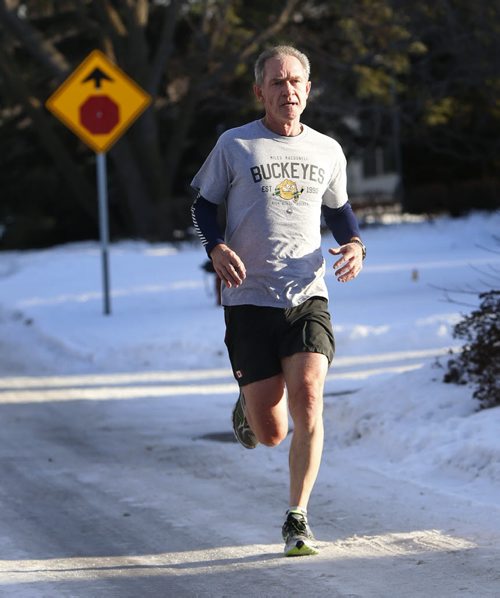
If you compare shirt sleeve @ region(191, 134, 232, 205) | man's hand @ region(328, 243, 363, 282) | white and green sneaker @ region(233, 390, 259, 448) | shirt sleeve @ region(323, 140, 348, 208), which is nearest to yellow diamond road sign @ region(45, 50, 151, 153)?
white and green sneaker @ region(233, 390, 259, 448)

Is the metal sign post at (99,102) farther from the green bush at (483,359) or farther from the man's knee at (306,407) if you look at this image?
the man's knee at (306,407)

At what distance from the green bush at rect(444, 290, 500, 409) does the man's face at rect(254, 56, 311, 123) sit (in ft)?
10.5

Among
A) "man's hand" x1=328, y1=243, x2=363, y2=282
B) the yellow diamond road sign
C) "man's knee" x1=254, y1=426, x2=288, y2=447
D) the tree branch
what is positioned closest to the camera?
"man's hand" x1=328, y1=243, x2=363, y2=282

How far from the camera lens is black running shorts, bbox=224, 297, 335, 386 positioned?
6.50 metres

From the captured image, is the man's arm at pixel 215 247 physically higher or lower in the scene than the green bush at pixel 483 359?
higher

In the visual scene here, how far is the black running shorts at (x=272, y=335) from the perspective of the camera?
256 inches

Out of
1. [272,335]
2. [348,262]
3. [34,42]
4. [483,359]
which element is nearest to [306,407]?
[272,335]

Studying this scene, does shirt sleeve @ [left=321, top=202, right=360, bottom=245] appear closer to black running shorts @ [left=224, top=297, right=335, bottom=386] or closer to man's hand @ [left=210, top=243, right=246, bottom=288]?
black running shorts @ [left=224, top=297, right=335, bottom=386]

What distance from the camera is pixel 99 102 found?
16.9 m

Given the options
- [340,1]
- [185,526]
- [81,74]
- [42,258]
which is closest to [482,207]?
[340,1]

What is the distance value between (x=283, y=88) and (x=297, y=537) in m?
1.97

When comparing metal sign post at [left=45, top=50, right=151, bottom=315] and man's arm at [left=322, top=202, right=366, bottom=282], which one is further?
metal sign post at [left=45, top=50, right=151, bottom=315]

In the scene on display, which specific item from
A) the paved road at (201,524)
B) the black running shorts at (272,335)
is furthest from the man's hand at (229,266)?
the paved road at (201,524)

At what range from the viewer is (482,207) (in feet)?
123
